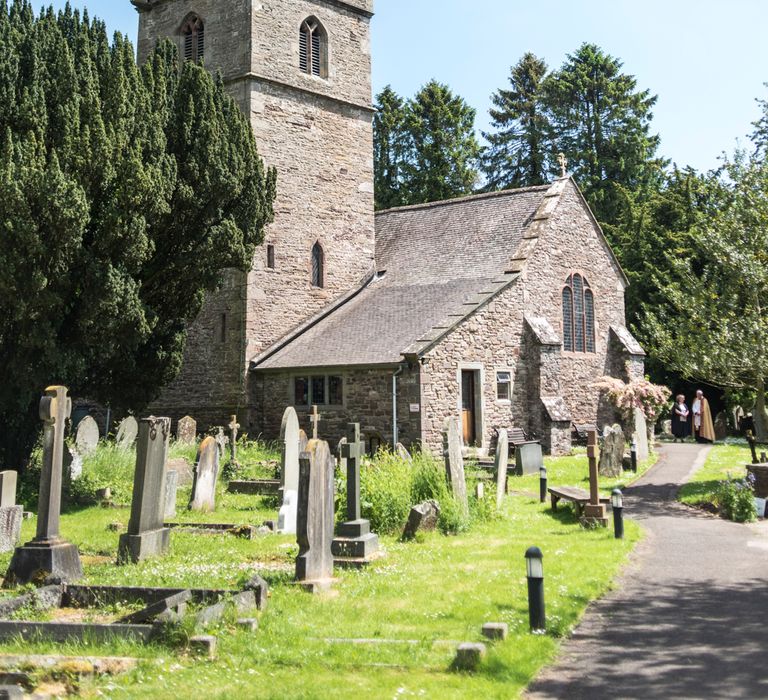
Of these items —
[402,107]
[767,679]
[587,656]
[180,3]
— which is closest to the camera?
[767,679]

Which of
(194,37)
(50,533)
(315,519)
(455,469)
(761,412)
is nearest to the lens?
(315,519)

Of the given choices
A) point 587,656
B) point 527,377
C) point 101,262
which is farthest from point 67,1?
point 587,656

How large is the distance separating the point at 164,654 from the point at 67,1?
51.1 feet

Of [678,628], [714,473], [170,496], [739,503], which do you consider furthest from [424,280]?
[678,628]

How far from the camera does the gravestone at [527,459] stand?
1838cm

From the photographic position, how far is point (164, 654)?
6074mm

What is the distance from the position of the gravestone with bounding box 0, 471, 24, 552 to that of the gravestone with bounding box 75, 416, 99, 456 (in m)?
6.14

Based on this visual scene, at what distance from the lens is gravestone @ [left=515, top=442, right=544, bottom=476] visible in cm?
1838

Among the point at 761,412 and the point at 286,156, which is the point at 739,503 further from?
the point at 286,156

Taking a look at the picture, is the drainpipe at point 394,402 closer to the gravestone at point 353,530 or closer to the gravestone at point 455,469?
the gravestone at point 455,469

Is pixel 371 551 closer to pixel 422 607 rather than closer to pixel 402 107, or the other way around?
pixel 422 607

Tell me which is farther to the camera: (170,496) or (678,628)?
(170,496)

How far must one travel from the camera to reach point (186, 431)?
21.5m

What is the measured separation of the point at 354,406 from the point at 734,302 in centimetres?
947
